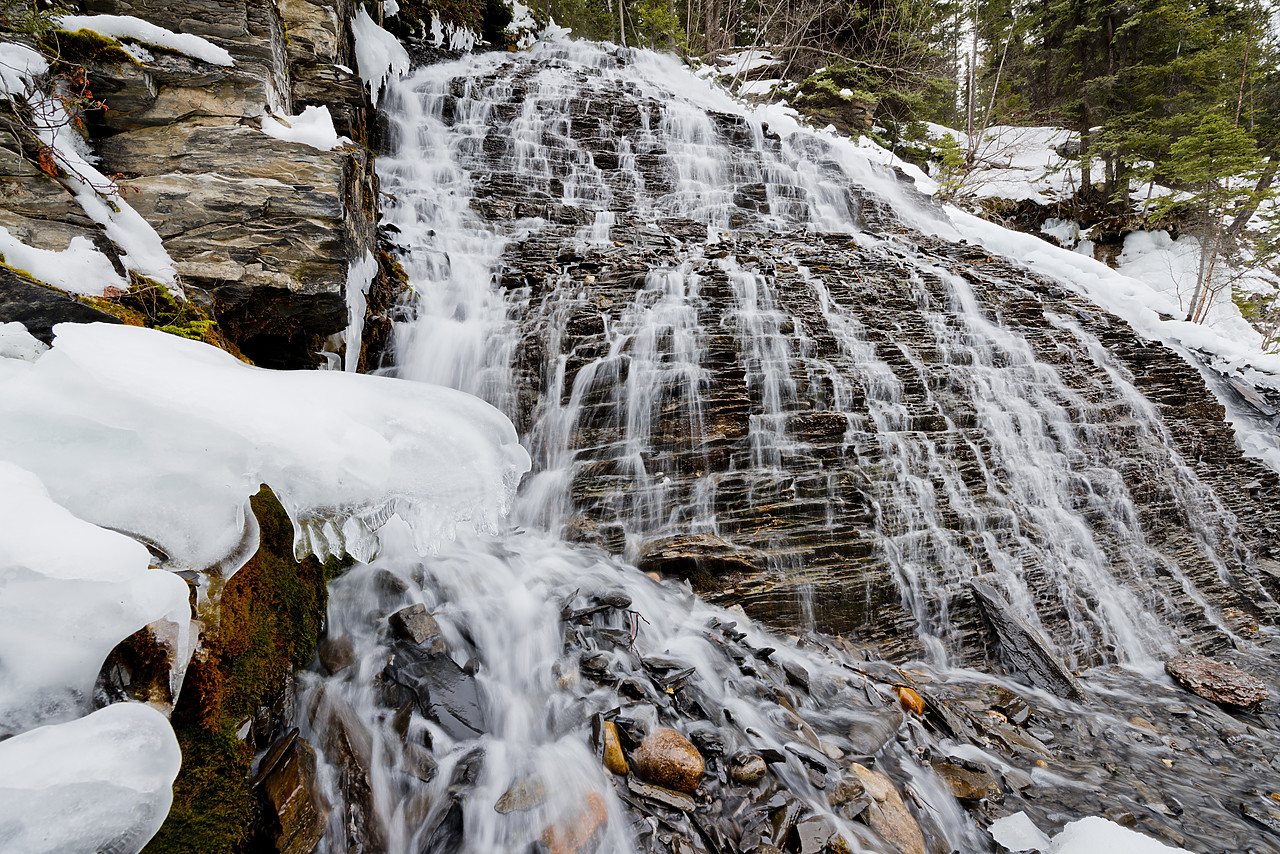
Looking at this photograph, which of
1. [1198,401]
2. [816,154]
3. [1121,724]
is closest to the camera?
[1121,724]

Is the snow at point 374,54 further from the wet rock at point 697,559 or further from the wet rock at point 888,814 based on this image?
the wet rock at point 888,814

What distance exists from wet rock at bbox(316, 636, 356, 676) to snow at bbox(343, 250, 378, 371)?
2559mm

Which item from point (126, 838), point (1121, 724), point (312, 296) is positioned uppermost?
point (312, 296)

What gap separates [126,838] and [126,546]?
0.66 m

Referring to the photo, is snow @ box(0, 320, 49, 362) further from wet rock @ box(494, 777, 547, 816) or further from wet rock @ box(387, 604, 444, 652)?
wet rock @ box(494, 777, 547, 816)

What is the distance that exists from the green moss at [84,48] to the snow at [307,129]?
81 centimetres

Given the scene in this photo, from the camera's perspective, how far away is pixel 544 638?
318 cm

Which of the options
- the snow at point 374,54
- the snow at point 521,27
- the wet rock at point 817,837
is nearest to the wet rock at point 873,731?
the wet rock at point 817,837

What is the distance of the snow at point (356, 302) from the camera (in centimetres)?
419

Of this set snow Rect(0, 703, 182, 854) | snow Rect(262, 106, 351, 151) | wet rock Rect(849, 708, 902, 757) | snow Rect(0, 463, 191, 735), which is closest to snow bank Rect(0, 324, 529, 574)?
snow Rect(0, 463, 191, 735)

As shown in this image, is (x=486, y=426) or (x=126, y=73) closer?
(x=486, y=426)

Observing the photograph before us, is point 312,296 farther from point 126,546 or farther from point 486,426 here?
point 126,546

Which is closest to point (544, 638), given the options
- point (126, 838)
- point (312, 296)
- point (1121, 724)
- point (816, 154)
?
point (126, 838)

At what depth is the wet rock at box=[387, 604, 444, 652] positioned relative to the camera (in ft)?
9.00
